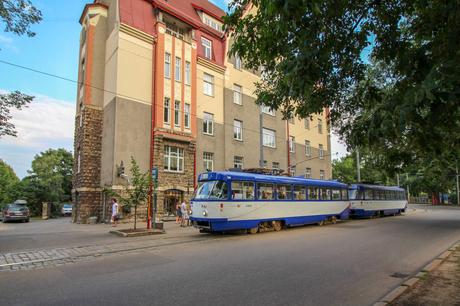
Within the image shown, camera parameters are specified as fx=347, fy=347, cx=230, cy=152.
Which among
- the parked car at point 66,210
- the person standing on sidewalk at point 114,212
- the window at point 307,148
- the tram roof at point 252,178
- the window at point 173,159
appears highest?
the window at point 307,148

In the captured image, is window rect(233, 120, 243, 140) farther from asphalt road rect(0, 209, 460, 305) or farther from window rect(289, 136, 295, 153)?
asphalt road rect(0, 209, 460, 305)

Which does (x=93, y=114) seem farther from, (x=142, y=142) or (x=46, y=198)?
(x=46, y=198)

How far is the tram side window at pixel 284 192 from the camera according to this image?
18623 millimetres

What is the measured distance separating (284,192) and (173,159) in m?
10.2

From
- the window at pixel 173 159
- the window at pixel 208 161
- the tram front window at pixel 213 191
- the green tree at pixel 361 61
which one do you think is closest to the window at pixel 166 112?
the window at pixel 173 159

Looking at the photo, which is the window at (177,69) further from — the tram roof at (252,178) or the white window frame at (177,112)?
the tram roof at (252,178)

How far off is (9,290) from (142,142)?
707 inches

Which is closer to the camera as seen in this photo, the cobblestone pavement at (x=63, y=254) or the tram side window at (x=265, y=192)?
the cobblestone pavement at (x=63, y=254)

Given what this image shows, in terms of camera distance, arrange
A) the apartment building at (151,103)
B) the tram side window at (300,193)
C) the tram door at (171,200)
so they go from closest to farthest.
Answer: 1. the tram side window at (300,193)
2. the apartment building at (151,103)
3. the tram door at (171,200)

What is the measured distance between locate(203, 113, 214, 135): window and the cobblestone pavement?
52.8ft

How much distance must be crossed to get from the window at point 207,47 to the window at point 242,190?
56.0ft

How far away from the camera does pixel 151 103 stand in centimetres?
2514

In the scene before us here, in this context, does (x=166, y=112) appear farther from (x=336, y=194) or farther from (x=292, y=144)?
(x=292, y=144)

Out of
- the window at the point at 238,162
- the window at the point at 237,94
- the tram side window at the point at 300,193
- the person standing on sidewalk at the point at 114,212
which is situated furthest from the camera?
the window at the point at 237,94
